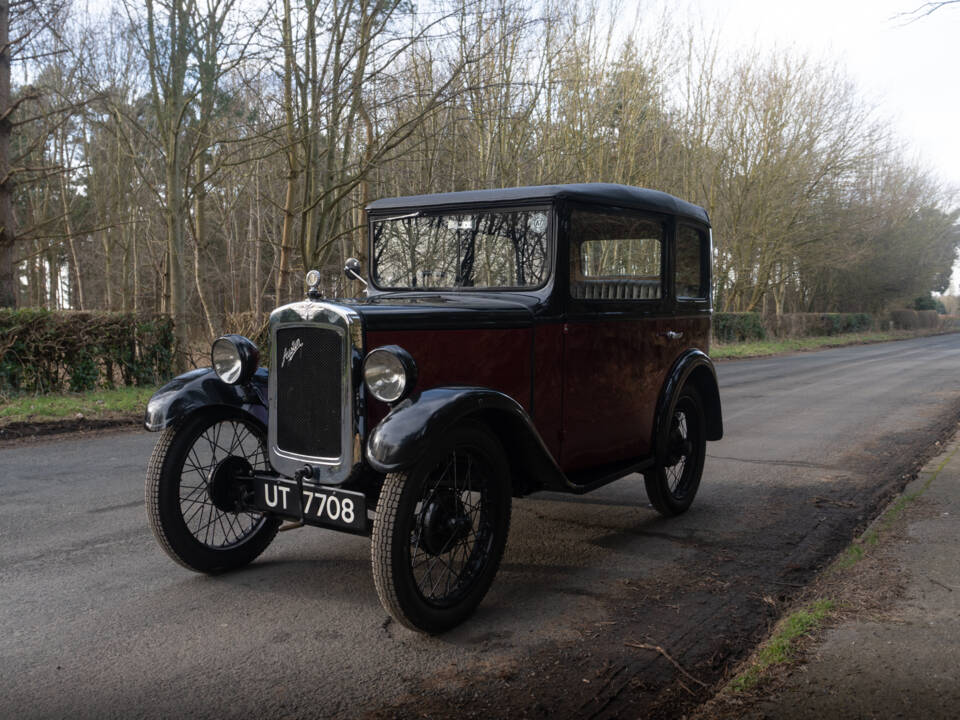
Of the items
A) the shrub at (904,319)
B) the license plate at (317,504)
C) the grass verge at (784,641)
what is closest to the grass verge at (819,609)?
the grass verge at (784,641)

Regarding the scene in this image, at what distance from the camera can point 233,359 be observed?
4055 mm

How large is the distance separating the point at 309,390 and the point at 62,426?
19.4ft

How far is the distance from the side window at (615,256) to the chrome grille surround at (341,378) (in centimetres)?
138

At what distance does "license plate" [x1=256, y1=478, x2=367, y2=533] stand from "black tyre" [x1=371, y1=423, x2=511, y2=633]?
0.55 feet

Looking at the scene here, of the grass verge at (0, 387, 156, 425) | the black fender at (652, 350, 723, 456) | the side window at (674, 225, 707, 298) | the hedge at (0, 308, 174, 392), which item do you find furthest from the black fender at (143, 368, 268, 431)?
the hedge at (0, 308, 174, 392)

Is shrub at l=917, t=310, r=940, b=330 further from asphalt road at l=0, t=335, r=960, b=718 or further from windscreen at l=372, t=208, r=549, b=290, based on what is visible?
windscreen at l=372, t=208, r=549, b=290

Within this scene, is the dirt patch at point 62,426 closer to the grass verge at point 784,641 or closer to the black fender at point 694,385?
the black fender at point 694,385

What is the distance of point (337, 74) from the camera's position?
10.8 metres

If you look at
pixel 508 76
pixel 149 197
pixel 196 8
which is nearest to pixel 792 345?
pixel 508 76

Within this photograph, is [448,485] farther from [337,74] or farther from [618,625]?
[337,74]

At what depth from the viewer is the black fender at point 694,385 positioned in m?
4.96

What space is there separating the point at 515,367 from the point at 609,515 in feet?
5.67

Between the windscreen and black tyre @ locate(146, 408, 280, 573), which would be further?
the windscreen

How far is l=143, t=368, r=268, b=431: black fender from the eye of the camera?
12.7 feet
